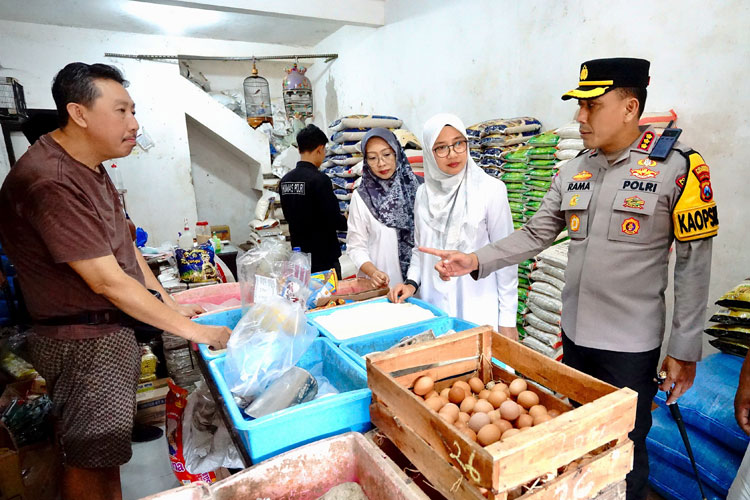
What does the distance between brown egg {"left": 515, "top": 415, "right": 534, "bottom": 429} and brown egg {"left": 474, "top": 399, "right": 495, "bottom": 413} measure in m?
0.07

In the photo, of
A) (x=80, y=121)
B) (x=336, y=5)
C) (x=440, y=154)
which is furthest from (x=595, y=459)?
(x=336, y=5)

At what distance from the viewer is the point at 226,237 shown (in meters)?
5.75

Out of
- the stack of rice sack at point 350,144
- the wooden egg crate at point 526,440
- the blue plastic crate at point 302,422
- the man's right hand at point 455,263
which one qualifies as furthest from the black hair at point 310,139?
the wooden egg crate at point 526,440

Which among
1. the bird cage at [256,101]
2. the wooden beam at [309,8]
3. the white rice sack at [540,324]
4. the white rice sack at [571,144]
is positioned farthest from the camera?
the bird cage at [256,101]

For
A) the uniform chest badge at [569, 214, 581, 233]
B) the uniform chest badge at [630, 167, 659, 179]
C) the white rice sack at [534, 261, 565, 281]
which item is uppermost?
the uniform chest badge at [630, 167, 659, 179]

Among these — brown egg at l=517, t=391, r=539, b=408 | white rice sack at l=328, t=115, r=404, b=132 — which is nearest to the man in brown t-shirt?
brown egg at l=517, t=391, r=539, b=408

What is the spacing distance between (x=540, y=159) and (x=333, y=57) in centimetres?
413

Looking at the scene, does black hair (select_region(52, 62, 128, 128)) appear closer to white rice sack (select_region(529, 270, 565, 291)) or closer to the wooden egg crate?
the wooden egg crate

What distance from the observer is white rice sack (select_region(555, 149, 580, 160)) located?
2.31m

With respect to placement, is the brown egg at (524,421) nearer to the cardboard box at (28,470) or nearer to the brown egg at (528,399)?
the brown egg at (528,399)

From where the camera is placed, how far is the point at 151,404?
272 centimetres

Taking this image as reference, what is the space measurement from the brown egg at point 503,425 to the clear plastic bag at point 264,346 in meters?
0.58

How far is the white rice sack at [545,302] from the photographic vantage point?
96.0 inches

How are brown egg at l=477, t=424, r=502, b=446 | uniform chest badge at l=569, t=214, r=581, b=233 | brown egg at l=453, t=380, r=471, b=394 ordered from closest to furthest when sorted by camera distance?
1. brown egg at l=477, t=424, r=502, b=446
2. brown egg at l=453, t=380, r=471, b=394
3. uniform chest badge at l=569, t=214, r=581, b=233
